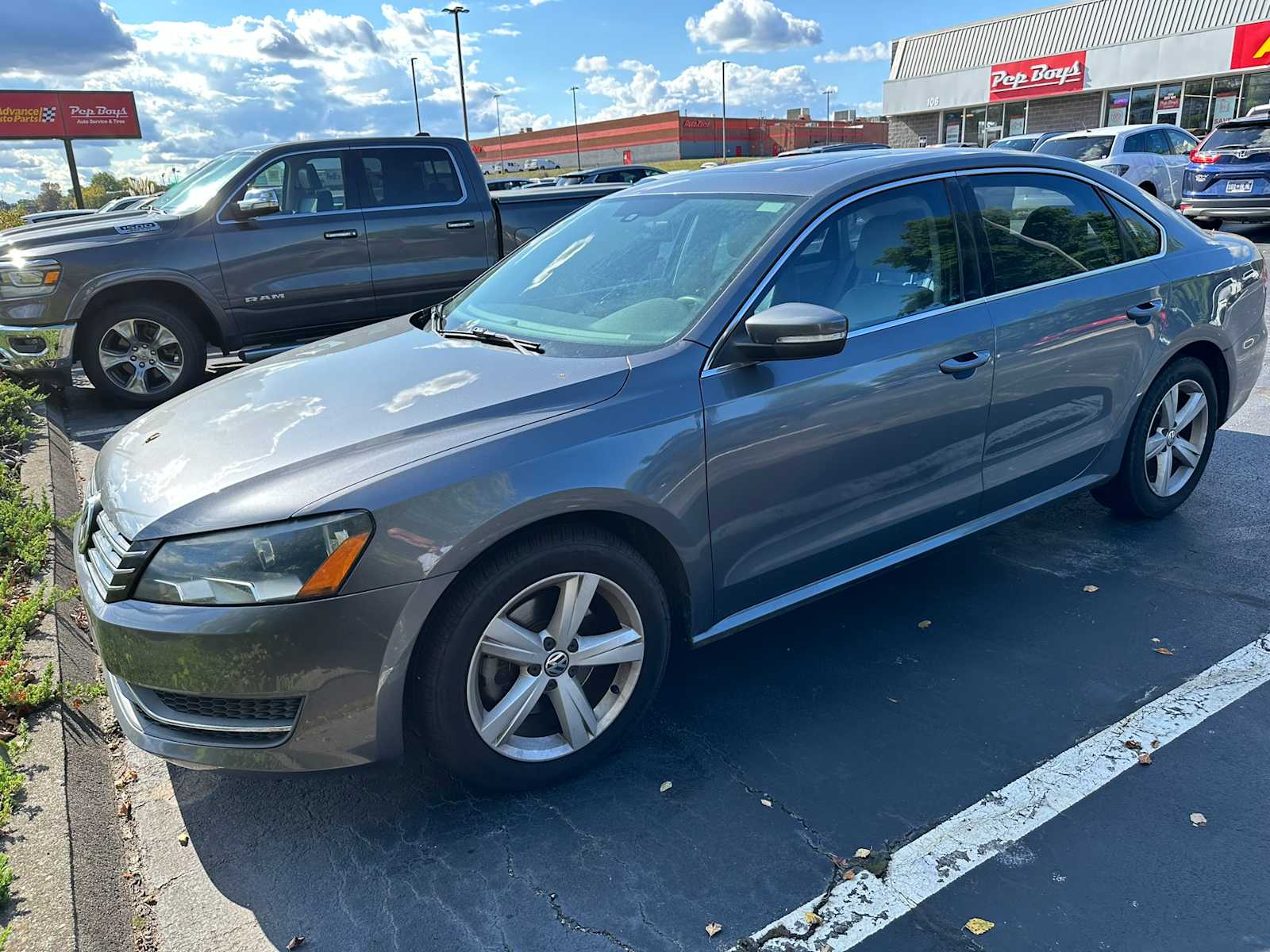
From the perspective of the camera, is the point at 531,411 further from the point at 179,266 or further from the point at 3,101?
the point at 3,101

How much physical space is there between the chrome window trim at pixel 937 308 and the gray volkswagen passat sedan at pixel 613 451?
15mm

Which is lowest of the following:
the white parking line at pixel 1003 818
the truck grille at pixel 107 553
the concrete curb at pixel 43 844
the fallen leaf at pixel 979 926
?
the fallen leaf at pixel 979 926

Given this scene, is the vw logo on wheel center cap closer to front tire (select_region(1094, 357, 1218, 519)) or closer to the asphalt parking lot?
the asphalt parking lot

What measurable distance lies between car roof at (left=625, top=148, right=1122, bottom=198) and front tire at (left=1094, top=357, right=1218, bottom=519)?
1.06 m

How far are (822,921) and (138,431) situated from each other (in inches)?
102

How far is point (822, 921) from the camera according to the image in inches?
91.7

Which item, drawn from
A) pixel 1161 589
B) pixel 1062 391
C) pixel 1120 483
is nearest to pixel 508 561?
pixel 1062 391

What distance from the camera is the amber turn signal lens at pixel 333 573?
2346 millimetres

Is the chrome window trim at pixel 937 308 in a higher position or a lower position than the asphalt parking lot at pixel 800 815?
higher

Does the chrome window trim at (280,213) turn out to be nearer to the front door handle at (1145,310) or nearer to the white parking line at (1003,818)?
the front door handle at (1145,310)

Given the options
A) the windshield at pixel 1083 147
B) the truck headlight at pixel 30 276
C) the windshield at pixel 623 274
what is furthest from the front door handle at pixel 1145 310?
the windshield at pixel 1083 147

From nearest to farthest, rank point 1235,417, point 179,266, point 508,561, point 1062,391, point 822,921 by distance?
point 822,921, point 508,561, point 1062,391, point 1235,417, point 179,266

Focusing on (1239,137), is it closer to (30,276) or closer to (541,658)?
(30,276)

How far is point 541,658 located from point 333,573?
2.15 ft
